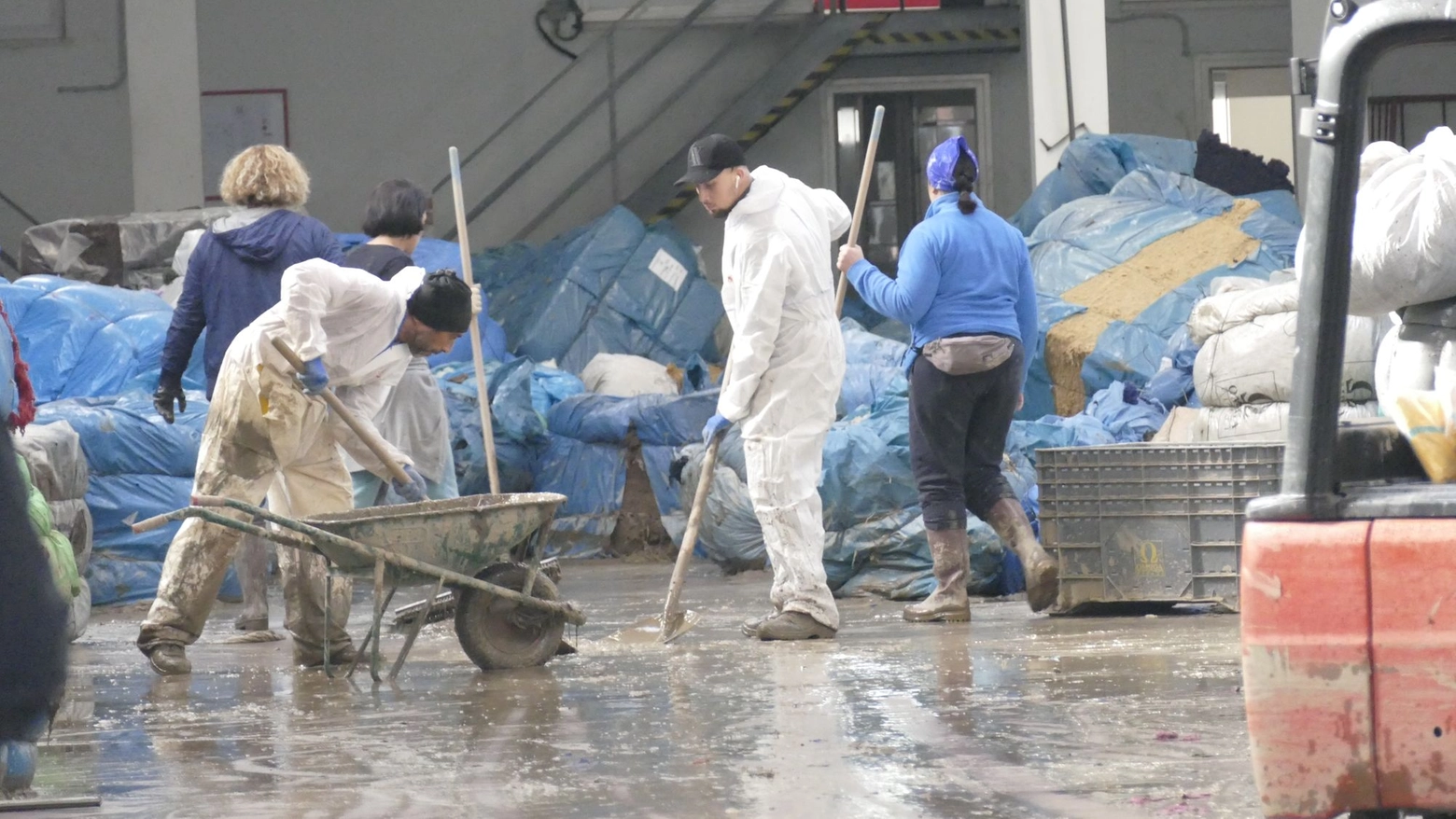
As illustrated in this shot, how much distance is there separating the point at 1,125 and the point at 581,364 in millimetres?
5303

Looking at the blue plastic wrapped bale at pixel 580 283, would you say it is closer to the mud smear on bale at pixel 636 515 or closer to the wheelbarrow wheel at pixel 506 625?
the mud smear on bale at pixel 636 515

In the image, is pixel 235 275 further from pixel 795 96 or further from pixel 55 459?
pixel 795 96

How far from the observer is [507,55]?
51.6 ft

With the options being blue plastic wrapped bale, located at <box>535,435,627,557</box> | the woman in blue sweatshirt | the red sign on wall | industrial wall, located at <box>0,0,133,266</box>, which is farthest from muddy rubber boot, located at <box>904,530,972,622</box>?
industrial wall, located at <box>0,0,133,266</box>

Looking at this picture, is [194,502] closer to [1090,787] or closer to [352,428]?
[352,428]

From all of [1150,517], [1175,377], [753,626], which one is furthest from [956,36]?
[753,626]

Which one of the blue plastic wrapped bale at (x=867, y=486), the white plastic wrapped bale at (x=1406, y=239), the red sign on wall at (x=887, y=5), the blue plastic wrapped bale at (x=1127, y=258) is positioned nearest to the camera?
the white plastic wrapped bale at (x=1406, y=239)

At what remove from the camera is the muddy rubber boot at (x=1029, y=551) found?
7.27 meters

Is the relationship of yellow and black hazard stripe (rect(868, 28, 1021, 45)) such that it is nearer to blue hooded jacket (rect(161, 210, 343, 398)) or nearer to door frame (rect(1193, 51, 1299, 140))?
door frame (rect(1193, 51, 1299, 140))

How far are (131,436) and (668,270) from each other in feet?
17.6

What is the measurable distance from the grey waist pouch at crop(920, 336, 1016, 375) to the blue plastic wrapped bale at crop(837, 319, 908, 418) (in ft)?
9.80

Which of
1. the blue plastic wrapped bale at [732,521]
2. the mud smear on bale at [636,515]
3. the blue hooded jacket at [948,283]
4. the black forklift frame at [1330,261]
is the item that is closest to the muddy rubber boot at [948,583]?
the blue hooded jacket at [948,283]

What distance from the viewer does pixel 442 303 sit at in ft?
21.2

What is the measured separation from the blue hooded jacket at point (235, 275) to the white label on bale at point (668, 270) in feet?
21.2
